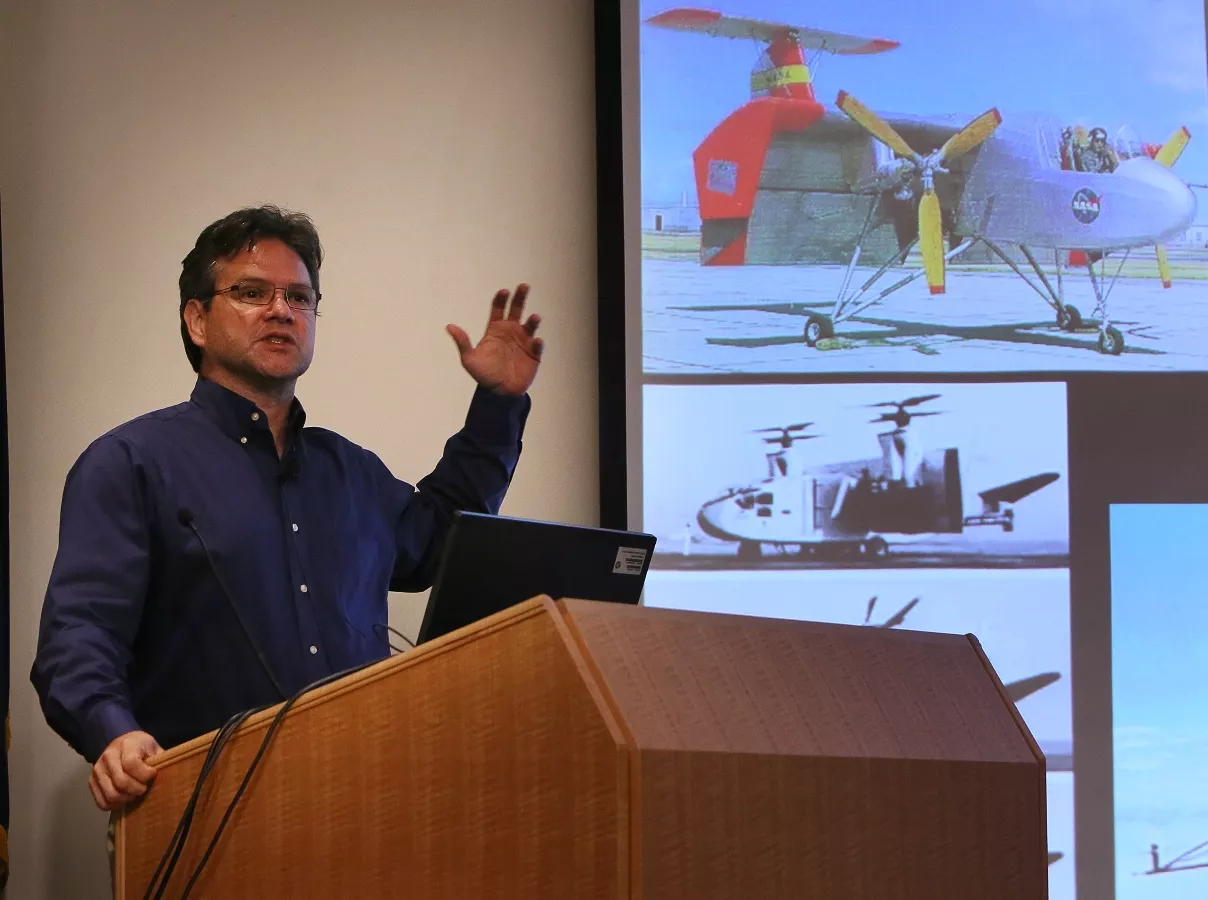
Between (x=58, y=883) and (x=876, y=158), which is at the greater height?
(x=876, y=158)

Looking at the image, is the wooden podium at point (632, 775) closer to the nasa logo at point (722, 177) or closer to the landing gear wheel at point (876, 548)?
the landing gear wheel at point (876, 548)

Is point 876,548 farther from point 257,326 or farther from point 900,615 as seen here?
point 257,326

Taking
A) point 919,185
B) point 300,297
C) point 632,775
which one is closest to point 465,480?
point 300,297

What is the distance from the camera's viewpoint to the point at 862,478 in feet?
9.27

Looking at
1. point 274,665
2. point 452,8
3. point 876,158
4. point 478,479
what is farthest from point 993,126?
point 274,665

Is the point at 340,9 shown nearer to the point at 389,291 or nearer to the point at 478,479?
the point at 389,291

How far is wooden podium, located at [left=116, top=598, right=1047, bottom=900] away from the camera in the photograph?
3.63 ft

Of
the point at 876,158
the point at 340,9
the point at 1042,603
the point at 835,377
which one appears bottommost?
the point at 1042,603

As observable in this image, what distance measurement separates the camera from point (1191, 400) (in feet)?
9.46

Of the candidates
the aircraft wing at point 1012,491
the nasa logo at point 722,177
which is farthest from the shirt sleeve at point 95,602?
the aircraft wing at point 1012,491

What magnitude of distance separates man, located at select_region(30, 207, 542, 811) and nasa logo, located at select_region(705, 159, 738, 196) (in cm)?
78

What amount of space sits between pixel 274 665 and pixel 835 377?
1.38m

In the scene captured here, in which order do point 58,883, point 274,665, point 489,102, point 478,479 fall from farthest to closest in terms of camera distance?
point 489,102 → point 58,883 → point 478,479 → point 274,665

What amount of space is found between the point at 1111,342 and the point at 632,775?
216cm
